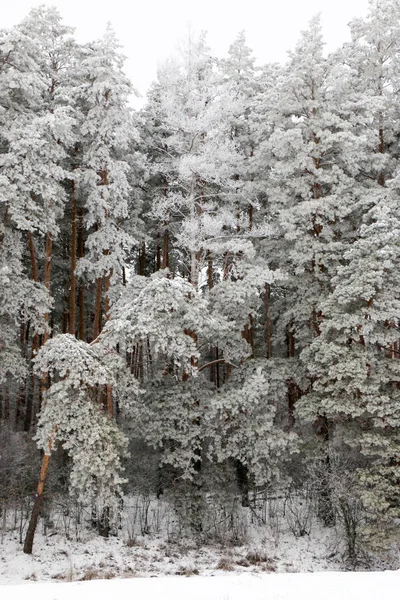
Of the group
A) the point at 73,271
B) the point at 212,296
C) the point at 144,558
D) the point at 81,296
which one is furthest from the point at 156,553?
the point at 81,296

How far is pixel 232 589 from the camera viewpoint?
8680 mm

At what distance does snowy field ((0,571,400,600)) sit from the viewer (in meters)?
8.22

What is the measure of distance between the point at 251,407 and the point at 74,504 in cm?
653

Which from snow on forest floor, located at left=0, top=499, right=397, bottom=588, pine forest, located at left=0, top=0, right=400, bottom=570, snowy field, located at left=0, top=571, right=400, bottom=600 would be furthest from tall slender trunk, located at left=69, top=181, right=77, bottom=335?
snowy field, located at left=0, top=571, right=400, bottom=600

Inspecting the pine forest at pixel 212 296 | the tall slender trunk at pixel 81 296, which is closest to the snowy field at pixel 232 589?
the pine forest at pixel 212 296

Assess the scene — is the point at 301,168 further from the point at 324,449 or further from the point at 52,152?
the point at 324,449

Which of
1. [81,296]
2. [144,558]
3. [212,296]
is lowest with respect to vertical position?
[144,558]

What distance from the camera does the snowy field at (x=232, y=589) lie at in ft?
27.0

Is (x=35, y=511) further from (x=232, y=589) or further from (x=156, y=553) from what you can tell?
(x=232, y=589)

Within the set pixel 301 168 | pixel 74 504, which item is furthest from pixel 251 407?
pixel 301 168

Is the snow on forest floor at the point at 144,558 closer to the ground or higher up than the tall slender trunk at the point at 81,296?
closer to the ground

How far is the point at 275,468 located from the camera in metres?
13.5

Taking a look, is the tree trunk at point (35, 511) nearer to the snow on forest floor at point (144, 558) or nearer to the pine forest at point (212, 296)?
the pine forest at point (212, 296)

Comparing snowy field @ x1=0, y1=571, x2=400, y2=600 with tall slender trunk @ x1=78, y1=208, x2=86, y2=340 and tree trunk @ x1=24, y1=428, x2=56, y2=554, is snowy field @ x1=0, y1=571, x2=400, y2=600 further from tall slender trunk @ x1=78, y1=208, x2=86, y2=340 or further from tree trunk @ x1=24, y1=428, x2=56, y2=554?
tall slender trunk @ x1=78, y1=208, x2=86, y2=340
